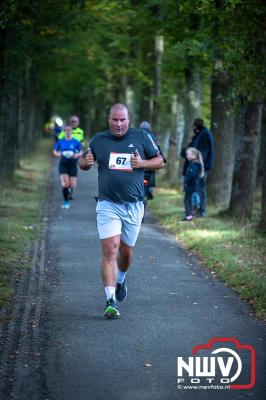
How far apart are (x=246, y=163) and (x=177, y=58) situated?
8.49m

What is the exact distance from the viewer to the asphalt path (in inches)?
261

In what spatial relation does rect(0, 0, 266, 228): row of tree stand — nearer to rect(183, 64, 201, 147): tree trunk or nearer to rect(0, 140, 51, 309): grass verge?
rect(183, 64, 201, 147): tree trunk

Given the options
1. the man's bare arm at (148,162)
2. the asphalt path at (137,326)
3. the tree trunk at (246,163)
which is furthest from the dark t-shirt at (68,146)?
the man's bare arm at (148,162)

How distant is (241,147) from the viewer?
710 inches

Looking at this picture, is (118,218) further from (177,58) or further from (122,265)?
(177,58)

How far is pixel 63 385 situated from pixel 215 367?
141 cm

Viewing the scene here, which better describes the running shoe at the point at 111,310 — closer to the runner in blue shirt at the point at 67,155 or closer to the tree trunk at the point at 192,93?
the runner in blue shirt at the point at 67,155

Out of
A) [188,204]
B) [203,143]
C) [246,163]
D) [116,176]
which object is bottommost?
[188,204]

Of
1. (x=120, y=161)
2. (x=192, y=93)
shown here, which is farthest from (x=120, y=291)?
(x=192, y=93)

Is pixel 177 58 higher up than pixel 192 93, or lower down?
higher up

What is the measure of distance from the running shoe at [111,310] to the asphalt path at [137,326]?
9cm

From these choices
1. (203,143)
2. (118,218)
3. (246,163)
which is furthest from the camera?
(203,143)

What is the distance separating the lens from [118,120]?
29.9 ft

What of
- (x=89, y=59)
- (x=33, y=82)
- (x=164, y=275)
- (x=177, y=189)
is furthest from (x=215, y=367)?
(x=33, y=82)
